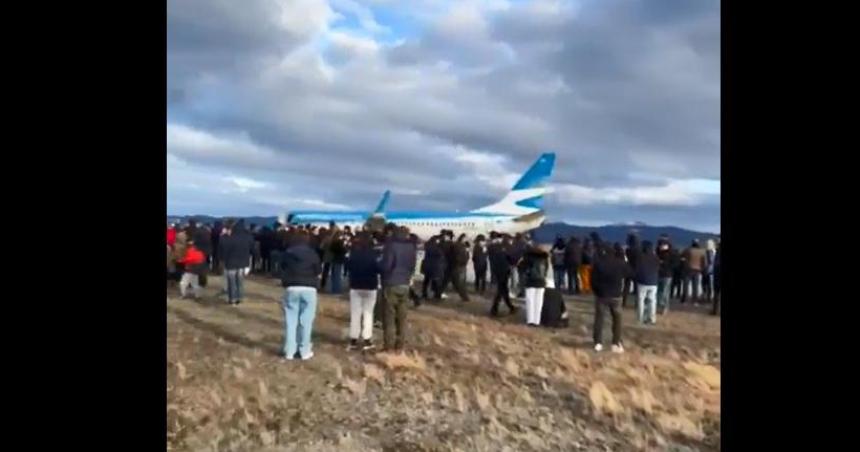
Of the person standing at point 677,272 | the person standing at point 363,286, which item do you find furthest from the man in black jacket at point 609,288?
the person standing at point 677,272

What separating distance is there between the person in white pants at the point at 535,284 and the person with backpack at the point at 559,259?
349cm

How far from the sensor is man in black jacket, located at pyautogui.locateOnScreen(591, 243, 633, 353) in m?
7.14

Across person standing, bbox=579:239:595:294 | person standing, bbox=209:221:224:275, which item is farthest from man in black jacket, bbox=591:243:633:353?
person standing, bbox=579:239:595:294

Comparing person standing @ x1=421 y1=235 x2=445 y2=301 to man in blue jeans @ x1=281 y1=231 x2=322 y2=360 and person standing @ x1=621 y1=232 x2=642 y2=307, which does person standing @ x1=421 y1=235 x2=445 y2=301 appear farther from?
man in blue jeans @ x1=281 y1=231 x2=322 y2=360

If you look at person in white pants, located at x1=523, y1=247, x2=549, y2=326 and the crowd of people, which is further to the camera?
person in white pants, located at x1=523, y1=247, x2=549, y2=326

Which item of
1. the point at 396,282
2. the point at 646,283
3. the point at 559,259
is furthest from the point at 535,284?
the point at 559,259

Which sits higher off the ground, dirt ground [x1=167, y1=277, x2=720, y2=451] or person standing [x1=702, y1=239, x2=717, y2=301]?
person standing [x1=702, y1=239, x2=717, y2=301]

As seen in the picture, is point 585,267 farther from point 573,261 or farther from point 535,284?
point 535,284

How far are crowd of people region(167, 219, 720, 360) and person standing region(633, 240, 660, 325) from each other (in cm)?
1

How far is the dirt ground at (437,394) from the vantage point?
508 cm

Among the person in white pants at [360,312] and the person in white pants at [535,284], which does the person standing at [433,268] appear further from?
the person in white pants at [360,312]

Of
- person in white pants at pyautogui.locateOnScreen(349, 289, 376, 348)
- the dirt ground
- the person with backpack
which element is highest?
the person with backpack
